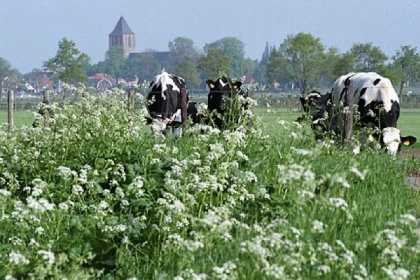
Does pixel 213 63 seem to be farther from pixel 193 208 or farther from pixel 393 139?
pixel 193 208

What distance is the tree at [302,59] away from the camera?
82750 mm

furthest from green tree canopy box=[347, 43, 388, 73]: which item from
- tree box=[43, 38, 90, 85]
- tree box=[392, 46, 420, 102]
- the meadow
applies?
the meadow

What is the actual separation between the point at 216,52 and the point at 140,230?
9038cm

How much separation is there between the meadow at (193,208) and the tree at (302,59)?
235 feet

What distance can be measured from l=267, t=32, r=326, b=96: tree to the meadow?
71732 mm

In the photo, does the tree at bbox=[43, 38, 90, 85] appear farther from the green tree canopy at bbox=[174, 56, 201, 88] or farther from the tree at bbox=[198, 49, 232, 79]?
the green tree canopy at bbox=[174, 56, 201, 88]

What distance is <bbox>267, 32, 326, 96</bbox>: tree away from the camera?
82.8m

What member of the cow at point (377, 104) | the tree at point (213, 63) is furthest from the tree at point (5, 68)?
the cow at point (377, 104)

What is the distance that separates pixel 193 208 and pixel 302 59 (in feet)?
255

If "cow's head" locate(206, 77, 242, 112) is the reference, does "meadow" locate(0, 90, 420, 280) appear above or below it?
below

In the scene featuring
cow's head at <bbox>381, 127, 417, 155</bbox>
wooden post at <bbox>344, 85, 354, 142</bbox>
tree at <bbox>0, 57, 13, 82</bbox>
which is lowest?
tree at <bbox>0, 57, 13, 82</bbox>

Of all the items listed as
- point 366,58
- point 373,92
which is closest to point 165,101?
point 373,92

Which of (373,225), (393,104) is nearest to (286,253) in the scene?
(373,225)

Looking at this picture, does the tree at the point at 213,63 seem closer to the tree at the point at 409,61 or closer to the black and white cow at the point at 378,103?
the tree at the point at 409,61
